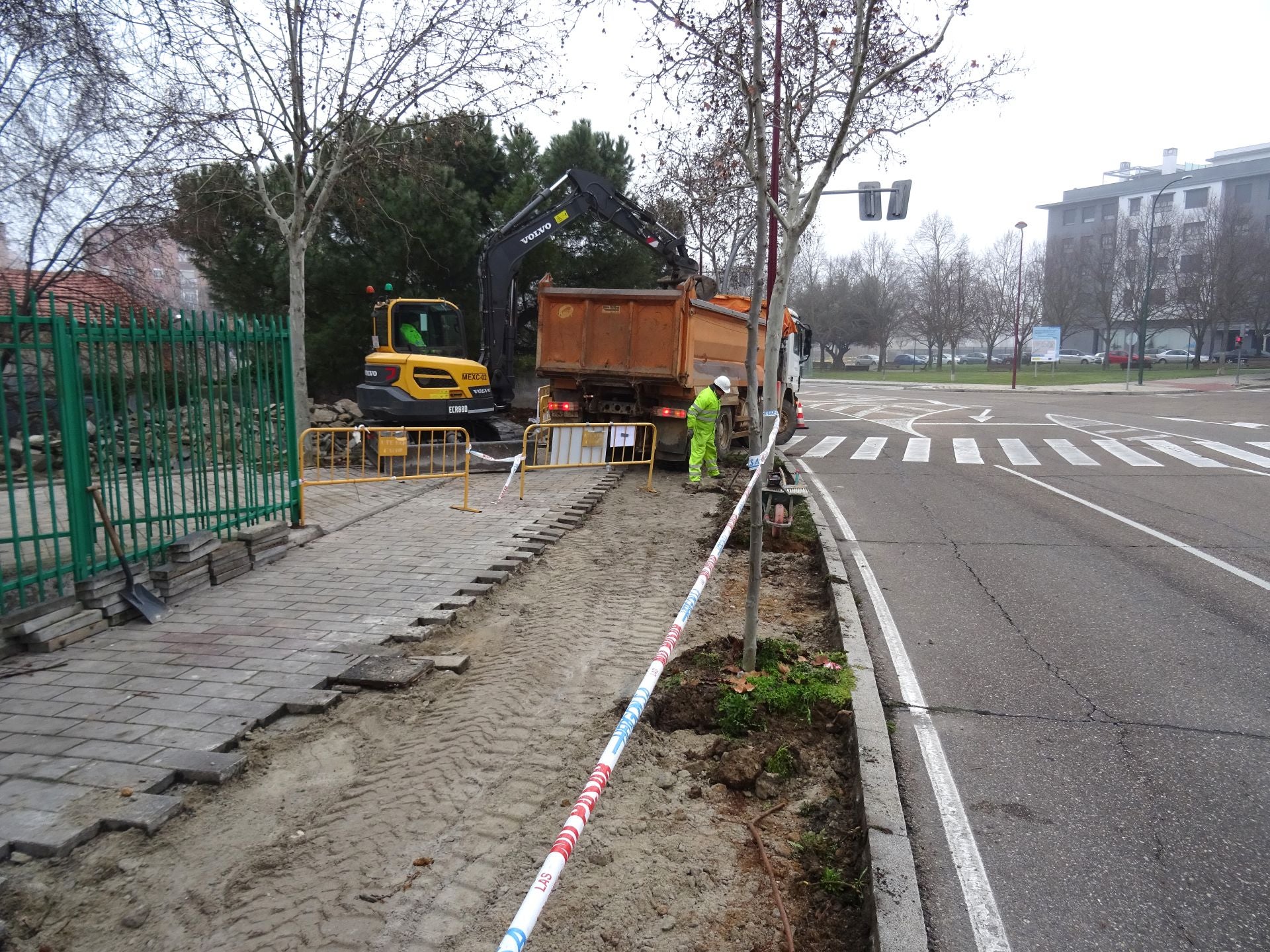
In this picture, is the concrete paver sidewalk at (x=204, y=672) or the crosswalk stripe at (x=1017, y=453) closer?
the concrete paver sidewalk at (x=204, y=672)

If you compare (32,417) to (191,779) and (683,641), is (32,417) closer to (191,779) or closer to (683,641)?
(191,779)

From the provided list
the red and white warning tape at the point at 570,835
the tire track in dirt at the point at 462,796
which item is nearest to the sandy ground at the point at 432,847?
the tire track in dirt at the point at 462,796

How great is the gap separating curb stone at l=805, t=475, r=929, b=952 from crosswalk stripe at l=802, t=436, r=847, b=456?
13153 millimetres

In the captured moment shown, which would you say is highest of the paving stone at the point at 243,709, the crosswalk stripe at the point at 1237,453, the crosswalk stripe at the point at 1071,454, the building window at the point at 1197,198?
the building window at the point at 1197,198

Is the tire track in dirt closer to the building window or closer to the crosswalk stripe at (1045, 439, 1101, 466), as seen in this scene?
the crosswalk stripe at (1045, 439, 1101, 466)

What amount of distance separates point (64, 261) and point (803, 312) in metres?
63.5

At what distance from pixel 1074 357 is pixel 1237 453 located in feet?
198

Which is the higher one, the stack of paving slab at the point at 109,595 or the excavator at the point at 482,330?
the excavator at the point at 482,330

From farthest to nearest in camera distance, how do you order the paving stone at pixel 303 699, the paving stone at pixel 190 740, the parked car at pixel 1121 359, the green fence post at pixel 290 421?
the parked car at pixel 1121 359
the green fence post at pixel 290 421
the paving stone at pixel 303 699
the paving stone at pixel 190 740

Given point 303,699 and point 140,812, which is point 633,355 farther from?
point 140,812

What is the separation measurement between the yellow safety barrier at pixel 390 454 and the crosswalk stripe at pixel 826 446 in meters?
7.97

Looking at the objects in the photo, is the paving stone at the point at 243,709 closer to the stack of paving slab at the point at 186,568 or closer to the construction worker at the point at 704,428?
the stack of paving slab at the point at 186,568

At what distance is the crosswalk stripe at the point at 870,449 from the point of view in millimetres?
18141

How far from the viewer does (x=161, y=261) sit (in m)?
15.2
